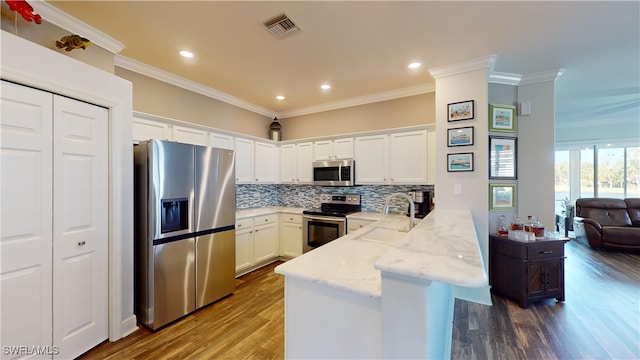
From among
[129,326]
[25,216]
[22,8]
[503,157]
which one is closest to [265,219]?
[129,326]

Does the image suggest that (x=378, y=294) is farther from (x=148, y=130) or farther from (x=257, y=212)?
(x=257, y=212)

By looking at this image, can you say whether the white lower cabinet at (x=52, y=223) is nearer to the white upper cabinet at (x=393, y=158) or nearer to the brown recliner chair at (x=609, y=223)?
the white upper cabinet at (x=393, y=158)

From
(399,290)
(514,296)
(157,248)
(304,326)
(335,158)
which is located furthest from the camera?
(335,158)

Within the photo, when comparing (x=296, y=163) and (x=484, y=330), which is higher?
(x=296, y=163)

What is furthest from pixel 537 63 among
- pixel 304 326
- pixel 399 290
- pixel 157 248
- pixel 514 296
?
pixel 157 248

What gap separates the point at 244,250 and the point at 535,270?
3.48 m

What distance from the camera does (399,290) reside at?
0.88 metres

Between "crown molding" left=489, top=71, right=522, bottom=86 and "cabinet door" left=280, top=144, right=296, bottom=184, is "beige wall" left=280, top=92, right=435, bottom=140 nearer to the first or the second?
"cabinet door" left=280, top=144, right=296, bottom=184

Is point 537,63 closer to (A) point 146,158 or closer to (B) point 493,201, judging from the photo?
(B) point 493,201

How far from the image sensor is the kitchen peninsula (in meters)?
0.85

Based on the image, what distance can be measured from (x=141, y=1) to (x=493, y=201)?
395cm

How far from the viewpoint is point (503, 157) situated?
310 cm

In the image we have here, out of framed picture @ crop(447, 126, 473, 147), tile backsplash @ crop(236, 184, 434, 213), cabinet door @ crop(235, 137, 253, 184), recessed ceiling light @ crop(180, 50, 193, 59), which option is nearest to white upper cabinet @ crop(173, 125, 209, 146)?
cabinet door @ crop(235, 137, 253, 184)

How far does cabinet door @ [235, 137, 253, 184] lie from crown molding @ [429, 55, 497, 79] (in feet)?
8.94
